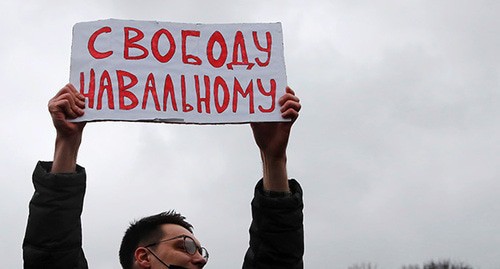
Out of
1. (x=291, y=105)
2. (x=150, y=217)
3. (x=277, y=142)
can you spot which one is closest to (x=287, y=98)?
(x=291, y=105)

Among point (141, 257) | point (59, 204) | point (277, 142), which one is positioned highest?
point (277, 142)

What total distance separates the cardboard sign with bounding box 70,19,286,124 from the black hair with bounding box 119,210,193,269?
2.13ft

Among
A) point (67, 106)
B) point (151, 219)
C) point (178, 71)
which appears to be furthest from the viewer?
point (151, 219)

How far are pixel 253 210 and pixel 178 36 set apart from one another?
3.22 feet

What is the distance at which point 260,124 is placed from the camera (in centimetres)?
406

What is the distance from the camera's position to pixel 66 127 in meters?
3.71

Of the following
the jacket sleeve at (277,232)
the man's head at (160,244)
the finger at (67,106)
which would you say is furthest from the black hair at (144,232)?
the finger at (67,106)

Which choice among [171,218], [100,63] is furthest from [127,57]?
[171,218]

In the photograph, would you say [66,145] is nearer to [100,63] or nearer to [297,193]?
[100,63]

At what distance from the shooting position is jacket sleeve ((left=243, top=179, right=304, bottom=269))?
154 inches

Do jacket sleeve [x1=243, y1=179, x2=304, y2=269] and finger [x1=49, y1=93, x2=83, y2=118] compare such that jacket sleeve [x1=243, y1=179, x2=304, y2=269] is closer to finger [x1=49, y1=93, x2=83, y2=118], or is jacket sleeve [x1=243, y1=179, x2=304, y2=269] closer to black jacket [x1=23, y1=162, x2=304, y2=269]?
black jacket [x1=23, y1=162, x2=304, y2=269]

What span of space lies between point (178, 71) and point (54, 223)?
1.00 metres

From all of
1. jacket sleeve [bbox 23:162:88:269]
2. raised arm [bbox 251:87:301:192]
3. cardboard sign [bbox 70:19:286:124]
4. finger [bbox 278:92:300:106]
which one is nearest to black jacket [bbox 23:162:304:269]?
jacket sleeve [bbox 23:162:88:269]

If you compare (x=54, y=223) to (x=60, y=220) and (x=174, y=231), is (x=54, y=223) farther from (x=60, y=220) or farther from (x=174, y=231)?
(x=174, y=231)
